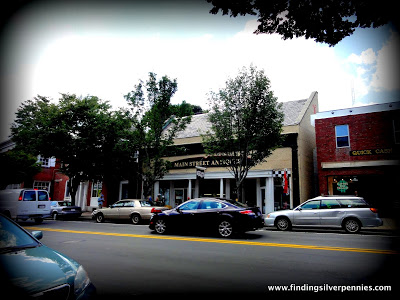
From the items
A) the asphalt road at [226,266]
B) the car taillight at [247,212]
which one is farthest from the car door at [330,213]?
the car taillight at [247,212]

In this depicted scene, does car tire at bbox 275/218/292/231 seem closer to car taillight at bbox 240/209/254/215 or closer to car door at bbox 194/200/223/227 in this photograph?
car taillight at bbox 240/209/254/215

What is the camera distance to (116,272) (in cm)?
518

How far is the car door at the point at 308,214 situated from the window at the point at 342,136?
739 cm

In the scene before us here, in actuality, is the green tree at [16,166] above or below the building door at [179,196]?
above

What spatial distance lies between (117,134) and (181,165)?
20.0 ft

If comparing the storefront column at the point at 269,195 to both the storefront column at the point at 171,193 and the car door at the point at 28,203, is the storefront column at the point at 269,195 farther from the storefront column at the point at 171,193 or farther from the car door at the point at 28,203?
the car door at the point at 28,203

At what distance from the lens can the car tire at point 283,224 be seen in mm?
12523

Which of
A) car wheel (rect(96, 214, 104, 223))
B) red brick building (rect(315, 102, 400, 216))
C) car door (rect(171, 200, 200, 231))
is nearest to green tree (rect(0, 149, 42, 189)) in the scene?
car wheel (rect(96, 214, 104, 223))

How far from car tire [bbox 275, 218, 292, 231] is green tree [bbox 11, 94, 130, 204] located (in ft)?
42.1

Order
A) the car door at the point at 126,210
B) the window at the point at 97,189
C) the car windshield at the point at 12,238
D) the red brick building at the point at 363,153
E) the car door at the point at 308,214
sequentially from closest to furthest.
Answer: the car windshield at the point at 12,238 < the car door at the point at 308,214 < the car door at the point at 126,210 < the red brick building at the point at 363,153 < the window at the point at 97,189

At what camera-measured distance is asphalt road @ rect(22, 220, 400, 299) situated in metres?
4.36

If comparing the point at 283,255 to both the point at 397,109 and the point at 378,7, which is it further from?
the point at 397,109

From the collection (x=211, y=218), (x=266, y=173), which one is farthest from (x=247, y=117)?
(x=211, y=218)

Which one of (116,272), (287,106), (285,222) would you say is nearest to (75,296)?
(116,272)
